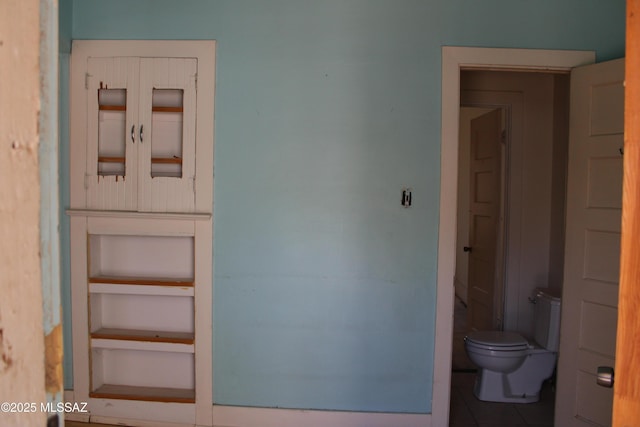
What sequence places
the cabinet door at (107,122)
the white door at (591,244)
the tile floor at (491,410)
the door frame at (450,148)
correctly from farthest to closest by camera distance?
the tile floor at (491,410), the cabinet door at (107,122), the door frame at (450,148), the white door at (591,244)

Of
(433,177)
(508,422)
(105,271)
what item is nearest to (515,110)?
(433,177)

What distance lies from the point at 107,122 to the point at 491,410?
10.4 ft

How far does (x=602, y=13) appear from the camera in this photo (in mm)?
2719

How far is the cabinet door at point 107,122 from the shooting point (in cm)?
282

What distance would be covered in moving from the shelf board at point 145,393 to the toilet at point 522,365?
6.49 feet

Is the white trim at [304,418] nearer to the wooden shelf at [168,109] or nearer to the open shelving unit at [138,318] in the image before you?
the open shelving unit at [138,318]

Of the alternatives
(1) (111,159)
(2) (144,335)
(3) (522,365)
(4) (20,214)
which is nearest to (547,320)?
(3) (522,365)

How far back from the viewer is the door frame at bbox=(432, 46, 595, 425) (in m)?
2.71

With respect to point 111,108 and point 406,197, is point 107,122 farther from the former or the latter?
point 406,197

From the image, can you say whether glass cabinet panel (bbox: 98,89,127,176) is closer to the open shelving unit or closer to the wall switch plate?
the open shelving unit

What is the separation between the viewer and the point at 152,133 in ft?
9.40

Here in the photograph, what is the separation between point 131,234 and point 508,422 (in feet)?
8.80

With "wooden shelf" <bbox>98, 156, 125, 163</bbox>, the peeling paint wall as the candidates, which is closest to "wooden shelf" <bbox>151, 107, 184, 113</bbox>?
"wooden shelf" <bbox>98, 156, 125, 163</bbox>

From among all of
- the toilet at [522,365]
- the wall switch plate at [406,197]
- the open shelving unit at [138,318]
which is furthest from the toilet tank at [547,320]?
the open shelving unit at [138,318]
